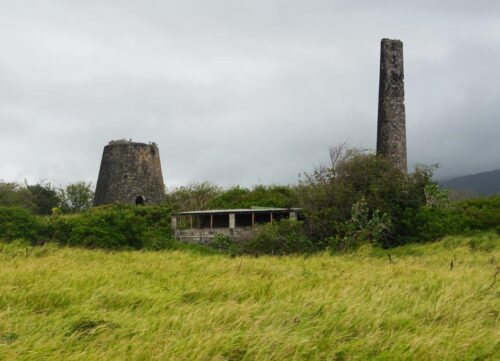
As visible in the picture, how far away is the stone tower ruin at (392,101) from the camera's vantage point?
2759 centimetres

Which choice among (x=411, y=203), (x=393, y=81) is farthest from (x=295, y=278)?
(x=393, y=81)

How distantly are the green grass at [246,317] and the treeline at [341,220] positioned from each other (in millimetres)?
12351

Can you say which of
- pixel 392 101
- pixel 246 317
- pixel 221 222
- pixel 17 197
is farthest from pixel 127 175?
pixel 246 317

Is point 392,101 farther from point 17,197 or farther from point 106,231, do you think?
point 17,197

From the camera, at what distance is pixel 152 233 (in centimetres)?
2434

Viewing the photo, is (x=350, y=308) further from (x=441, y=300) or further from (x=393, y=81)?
(x=393, y=81)

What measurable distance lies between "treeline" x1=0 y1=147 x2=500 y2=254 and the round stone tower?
10001 mm

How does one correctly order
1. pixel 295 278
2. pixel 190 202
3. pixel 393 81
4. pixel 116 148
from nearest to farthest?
pixel 295 278 < pixel 393 81 < pixel 116 148 < pixel 190 202

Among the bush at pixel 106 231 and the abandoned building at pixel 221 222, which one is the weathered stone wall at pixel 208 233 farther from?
the bush at pixel 106 231

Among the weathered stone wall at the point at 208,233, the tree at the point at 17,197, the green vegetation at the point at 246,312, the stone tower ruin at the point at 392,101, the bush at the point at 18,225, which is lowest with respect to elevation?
the green vegetation at the point at 246,312

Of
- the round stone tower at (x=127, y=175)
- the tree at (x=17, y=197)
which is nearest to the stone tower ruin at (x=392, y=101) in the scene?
the round stone tower at (x=127, y=175)

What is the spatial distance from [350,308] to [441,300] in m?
1.50

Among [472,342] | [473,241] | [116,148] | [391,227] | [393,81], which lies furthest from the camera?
[116,148]

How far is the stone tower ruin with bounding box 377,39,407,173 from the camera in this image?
27594 millimetres
